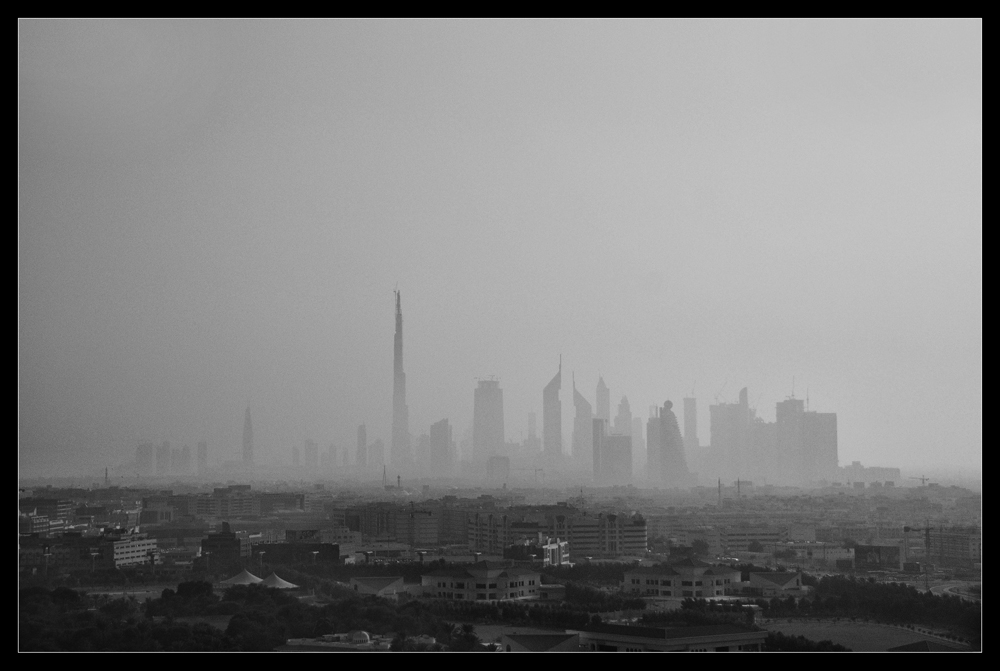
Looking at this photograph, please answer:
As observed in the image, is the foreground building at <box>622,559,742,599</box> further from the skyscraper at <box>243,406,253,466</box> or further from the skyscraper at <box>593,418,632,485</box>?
the skyscraper at <box>593,418,632,485</box>

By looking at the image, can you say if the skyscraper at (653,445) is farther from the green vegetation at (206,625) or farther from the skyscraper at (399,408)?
the green vegetation at (206,625)

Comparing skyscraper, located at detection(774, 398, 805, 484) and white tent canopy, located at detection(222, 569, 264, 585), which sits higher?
skyscraper, located at detection(774, 398, 805, 484)

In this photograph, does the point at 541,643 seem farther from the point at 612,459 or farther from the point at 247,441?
the point at 612,459

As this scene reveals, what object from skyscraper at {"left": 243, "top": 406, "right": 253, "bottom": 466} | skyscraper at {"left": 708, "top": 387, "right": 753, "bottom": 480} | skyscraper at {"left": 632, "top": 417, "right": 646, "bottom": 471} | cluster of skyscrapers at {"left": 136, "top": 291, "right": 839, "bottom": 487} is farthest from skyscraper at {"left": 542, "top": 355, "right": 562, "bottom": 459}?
skyscraper at {"left": 243, "top": 406, "right": 253, "bottom": 466}

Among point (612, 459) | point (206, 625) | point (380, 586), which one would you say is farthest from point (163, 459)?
point (612, 459)

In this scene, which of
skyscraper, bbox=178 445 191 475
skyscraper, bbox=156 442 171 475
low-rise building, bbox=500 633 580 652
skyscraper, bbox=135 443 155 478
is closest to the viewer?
low-rise building, bbox=500 633 580 652

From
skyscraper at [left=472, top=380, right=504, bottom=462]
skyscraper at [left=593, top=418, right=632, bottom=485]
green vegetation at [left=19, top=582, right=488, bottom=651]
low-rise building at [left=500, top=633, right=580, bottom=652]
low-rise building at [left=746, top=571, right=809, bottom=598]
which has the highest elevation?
skyscraper at [left=472, top=380, right=504, bottom=462]
